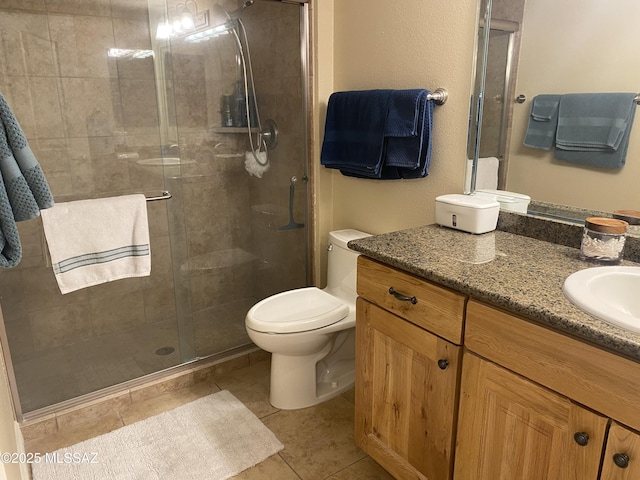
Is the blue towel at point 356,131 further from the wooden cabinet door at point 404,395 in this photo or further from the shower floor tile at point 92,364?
the shower floor tile at point 92,364

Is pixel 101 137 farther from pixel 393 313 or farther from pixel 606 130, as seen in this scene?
pixel 606 130

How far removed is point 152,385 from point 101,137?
4.20ft

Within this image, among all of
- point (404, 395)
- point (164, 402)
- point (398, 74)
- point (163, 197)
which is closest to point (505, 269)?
point (404, 395)

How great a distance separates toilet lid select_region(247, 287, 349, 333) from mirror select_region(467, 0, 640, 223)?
31.1 inches

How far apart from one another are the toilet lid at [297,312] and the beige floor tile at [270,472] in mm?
498

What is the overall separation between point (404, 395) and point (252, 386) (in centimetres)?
108

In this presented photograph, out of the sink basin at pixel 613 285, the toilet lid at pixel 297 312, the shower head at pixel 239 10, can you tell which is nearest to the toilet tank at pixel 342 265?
the toilet lid at pixel 297 312

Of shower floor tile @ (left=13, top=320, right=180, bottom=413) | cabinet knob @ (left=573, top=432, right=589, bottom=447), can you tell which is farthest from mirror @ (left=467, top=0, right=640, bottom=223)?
shower floor tile @ (left=13, top=320, right=180, bottom=413)

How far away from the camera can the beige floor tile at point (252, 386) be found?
2145mm

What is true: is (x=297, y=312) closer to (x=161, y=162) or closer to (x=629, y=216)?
(x=161, y=162)

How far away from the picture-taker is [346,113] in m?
2.13

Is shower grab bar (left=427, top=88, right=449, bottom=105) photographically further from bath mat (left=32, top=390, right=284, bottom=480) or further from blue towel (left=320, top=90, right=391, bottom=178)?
bath mat (left=32, top=390, right=284, bottom=480)

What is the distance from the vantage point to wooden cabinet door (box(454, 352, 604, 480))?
39.1 inches

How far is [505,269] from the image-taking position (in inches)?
50.7
